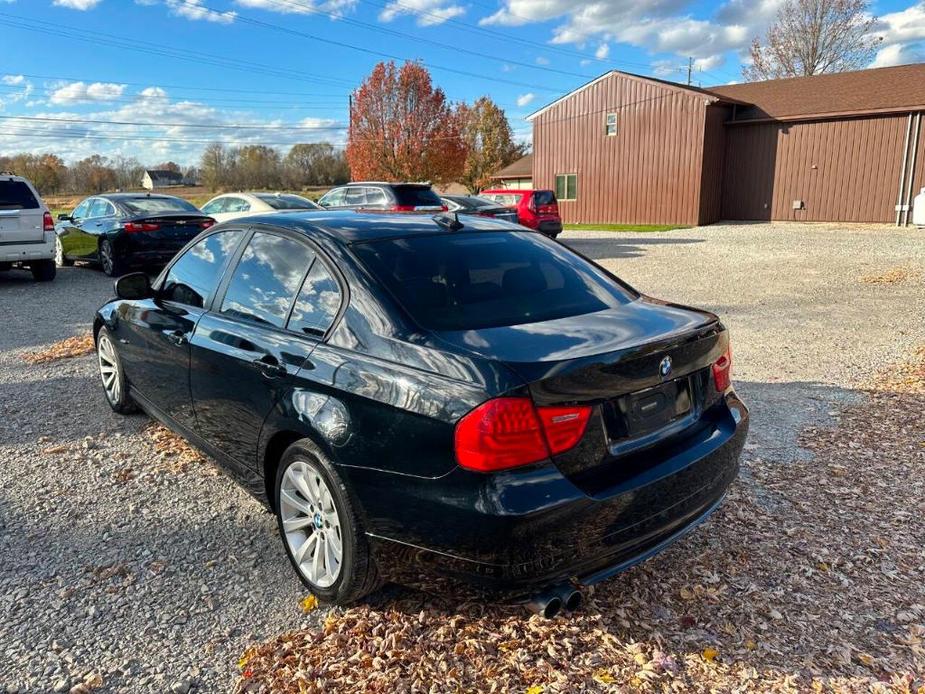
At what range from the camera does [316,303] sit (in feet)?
9.46

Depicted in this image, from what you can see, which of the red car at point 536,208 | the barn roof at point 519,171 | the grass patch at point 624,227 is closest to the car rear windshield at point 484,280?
the red car at point 536,208

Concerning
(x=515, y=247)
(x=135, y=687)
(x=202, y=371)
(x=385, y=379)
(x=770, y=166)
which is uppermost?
(x=770, y=166)

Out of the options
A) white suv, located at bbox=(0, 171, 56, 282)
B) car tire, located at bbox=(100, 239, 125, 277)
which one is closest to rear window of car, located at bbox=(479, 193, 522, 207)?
car tire, located at bbox=(100, 239, 125, 277)

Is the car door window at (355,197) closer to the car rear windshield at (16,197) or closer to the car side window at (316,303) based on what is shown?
the car rear windshield at (16,197)

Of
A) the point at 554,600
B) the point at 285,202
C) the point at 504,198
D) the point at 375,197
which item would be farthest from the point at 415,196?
the point at 554,600

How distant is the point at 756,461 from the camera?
4.11 metres

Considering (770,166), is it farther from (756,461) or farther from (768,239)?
(756,461)

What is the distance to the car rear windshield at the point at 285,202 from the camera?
13498 millimetres

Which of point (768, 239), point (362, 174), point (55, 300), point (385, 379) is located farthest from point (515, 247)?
point (362, 174)

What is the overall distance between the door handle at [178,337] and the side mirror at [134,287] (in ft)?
2.00

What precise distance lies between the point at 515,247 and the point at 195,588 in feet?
7.08

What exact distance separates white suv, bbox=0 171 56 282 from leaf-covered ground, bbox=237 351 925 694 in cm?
1116

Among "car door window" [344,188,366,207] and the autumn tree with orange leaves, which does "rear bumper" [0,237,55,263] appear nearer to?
"car door window" [344,188,366,207]

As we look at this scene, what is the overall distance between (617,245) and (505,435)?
57.6ft
